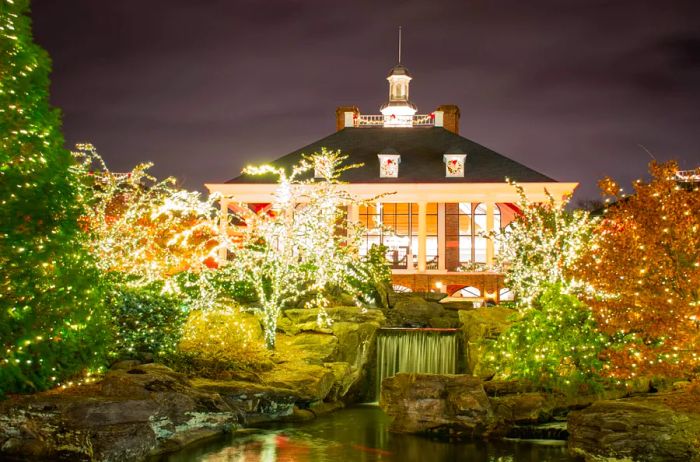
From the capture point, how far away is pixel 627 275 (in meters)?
12.5

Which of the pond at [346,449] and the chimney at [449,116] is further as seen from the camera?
the chimney at [449,116]

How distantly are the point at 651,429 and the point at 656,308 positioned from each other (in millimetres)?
2023

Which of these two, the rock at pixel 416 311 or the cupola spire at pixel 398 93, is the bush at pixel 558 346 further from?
the cupola spire at pixel 398 93

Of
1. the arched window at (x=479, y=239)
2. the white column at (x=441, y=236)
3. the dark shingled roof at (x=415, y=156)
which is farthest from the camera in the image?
the arched window at (x=479, y=239)

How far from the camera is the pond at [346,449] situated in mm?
13282

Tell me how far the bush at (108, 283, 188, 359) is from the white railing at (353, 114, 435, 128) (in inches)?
1300

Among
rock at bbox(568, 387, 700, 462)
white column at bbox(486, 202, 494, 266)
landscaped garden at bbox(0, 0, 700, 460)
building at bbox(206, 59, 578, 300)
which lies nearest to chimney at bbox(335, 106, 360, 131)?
building at bbox(206, 59, 578, 300)

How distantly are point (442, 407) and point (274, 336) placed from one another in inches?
244

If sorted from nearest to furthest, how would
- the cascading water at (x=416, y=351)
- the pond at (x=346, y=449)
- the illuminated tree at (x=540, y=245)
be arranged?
the pond at (x=346, y=449) < the cascading water at (x=416, y=351) < the illuminated tree at (x=540, y=245)

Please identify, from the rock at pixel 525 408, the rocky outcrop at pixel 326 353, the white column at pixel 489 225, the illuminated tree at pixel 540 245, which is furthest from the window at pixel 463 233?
the rock at pixel 525 408

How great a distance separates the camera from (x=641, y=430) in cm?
1215

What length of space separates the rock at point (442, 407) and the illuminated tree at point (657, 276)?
328cm

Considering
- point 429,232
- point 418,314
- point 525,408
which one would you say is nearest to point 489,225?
point 429,232

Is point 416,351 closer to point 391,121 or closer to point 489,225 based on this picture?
point 489,225
